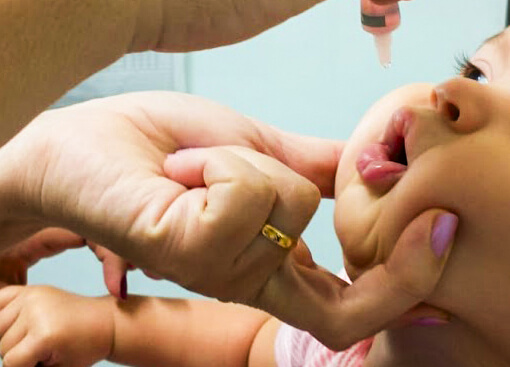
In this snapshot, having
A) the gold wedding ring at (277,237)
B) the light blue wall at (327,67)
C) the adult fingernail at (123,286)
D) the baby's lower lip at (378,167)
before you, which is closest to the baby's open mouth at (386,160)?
the baby's lower lip at (378,167)

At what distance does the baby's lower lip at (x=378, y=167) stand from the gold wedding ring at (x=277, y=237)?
10cm

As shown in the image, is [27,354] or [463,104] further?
[27,354]

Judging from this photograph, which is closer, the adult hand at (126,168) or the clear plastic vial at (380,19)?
the adult hand at (126,168)

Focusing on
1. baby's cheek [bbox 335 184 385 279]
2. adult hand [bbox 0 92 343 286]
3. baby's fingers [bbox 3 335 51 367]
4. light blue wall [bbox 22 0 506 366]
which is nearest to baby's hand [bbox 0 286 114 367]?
baby's fingers [bbox 3 335 51 367]

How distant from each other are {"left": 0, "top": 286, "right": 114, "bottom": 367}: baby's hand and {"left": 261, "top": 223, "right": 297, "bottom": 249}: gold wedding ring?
345mm

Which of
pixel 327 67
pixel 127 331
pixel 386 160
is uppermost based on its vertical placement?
pixel 386 160

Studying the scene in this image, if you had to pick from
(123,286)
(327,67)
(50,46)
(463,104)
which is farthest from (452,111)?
(327,67)

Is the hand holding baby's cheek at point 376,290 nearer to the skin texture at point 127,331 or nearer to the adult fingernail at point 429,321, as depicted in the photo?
the adult fingernail at point 429,321

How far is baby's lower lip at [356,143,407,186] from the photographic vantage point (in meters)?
0.41

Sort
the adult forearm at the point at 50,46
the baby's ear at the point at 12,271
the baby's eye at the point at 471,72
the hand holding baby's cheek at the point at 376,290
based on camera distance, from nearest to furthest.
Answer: the adult forearm at the point at 50,46 → the hand holding baby's cheek at the point at 376,290 → the baby's eye at the point at 471,72 → the baby's ear at the point at 12,271

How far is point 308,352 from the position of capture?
62 cm

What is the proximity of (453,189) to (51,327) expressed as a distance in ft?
1.21

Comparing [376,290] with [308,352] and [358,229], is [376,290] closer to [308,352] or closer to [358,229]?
[358,229]

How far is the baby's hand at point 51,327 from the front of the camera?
1.98 feet
